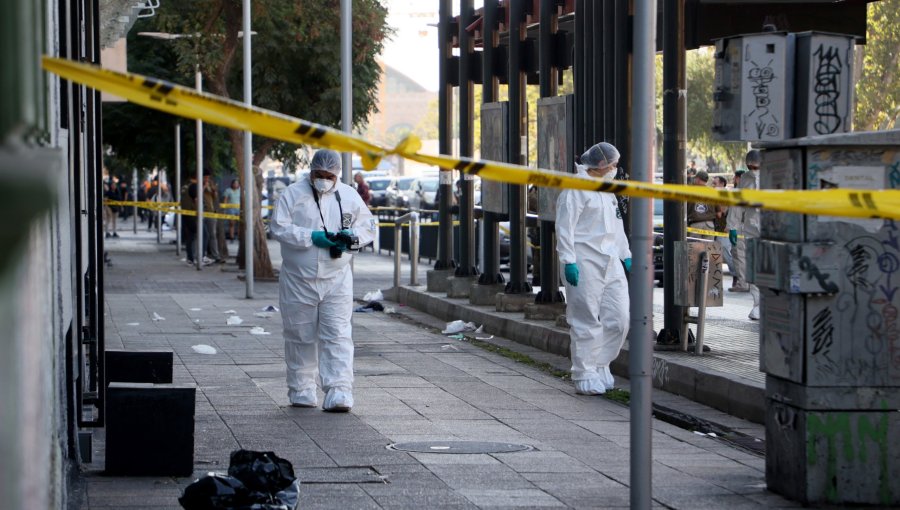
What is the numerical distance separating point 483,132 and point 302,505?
437 inches

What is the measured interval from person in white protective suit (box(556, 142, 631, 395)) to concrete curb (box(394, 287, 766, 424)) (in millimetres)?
501

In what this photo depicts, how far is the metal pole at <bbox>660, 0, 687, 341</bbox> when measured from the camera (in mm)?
11898

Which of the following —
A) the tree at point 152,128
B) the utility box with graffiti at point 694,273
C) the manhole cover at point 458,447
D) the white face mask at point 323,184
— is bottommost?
the manhole cover at point 458,447

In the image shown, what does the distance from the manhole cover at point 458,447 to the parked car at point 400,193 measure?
1771 inches

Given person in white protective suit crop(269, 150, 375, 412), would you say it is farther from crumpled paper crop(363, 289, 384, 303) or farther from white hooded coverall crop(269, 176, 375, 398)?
crumpled paper crop(363, 289, 384, 303)

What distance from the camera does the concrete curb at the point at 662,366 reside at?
32.4ft

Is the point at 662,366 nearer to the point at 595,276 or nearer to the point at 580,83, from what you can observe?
the point at 595,276

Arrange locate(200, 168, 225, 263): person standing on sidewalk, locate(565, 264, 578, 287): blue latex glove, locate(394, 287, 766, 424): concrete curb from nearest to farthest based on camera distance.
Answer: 1. locate(394, 287, 766, 424): concrete curb
2. locate(565, 264, 578, 287): blue latex glove
3. locate(200, 168, 225, 263): person standing on sidewalk

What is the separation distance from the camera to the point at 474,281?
18484 millimetres

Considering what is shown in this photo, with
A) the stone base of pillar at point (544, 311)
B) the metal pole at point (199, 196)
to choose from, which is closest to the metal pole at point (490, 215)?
the stone base of pillar at point (544, 311)

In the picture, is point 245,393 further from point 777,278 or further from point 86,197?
point 777,278

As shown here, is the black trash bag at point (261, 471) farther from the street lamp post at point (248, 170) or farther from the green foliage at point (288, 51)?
the green foliage at point (288, 51)

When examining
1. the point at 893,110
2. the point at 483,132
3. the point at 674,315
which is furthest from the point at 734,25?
the point at 893,110

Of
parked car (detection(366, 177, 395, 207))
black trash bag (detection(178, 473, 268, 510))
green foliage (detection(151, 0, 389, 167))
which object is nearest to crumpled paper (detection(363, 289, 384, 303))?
green foliage (detection(151, 0, 389, 167))
